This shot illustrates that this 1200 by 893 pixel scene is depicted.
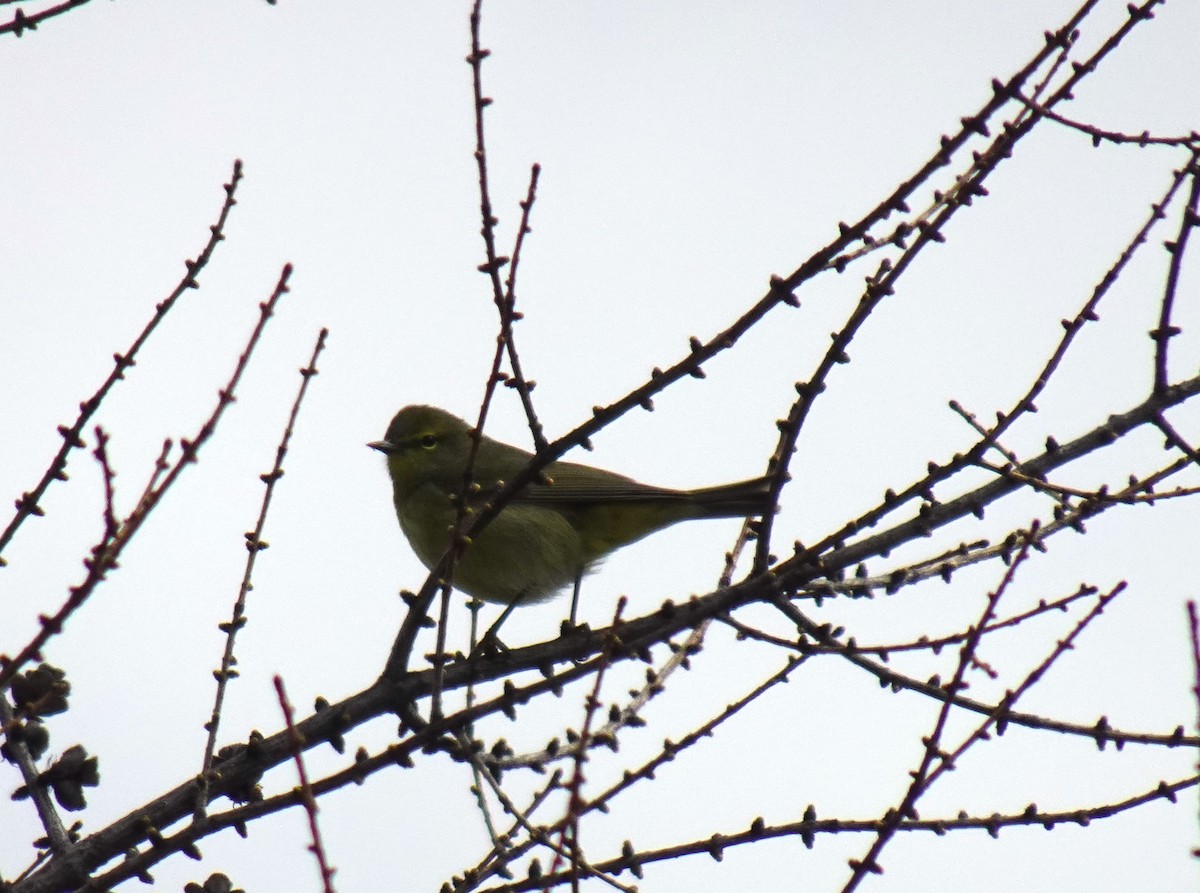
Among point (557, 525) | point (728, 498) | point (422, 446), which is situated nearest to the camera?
point (728, 498)

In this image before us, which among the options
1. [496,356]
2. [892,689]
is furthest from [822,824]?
[496,356]

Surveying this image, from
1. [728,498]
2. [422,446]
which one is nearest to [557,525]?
[728,498]

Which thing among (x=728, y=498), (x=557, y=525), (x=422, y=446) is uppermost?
(x=422, y=446)

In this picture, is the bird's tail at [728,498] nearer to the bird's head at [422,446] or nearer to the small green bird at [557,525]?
the small green bird at [557,525]

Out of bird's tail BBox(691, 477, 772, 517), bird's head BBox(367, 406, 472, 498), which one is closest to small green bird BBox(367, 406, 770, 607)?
bird's tail BBox(691, 477, 772, 517)

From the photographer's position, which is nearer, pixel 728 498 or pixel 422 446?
pixel 728 498

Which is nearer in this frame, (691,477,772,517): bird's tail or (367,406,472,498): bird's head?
(691,477,772,517): bird's tail

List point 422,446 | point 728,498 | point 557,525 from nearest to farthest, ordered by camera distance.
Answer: point 728,498 < point 557,525 < point 422,446

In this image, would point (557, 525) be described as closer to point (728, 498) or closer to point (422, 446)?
point (728, 498)

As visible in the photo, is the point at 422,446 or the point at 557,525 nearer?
the point at 557,525

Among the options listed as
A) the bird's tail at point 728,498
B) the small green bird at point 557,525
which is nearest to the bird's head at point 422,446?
the small green bird at point 557,525

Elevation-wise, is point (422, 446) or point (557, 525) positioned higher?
point (422, 446)

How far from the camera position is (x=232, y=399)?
2.35m

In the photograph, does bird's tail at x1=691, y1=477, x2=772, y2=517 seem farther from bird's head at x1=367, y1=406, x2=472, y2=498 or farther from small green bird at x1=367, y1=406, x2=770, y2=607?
bird's head at x1=367, y1=406, x2=472, y2=498
